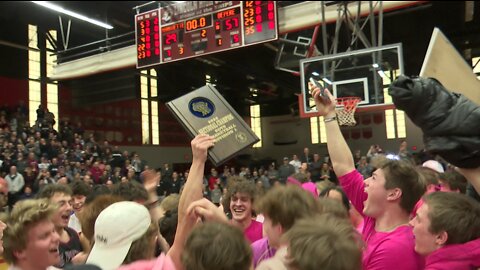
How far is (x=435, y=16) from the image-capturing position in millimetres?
14180

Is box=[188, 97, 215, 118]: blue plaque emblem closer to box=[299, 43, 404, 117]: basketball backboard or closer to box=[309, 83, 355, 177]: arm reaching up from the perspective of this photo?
box=[309, 83, 355, 177]: arm reaching up

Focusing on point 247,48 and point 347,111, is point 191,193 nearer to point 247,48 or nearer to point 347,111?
point 347,111

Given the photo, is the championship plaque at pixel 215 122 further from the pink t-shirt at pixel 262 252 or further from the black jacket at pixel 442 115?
the black jacket at pixel 442 115

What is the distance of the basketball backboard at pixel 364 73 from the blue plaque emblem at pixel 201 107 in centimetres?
580

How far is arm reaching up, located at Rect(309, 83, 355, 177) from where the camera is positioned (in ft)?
8.81

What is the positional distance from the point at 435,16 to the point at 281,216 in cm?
1418

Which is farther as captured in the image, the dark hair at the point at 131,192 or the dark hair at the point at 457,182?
the dark hair at the point at 131,192

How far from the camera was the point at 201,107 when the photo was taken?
2.40m

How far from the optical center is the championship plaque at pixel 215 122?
91.8 inches

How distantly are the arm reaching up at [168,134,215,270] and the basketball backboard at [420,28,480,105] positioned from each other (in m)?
1.06

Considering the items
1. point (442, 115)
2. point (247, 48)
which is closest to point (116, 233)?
point (442, 115)

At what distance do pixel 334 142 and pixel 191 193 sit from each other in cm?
102

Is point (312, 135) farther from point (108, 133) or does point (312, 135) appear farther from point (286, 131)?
point (108, 133)

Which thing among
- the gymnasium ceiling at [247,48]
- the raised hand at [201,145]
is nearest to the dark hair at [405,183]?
the raised hand at [201,145]
